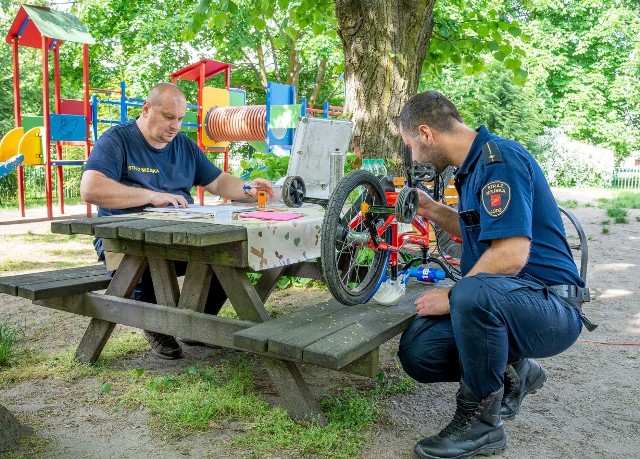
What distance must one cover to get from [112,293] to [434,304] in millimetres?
1700

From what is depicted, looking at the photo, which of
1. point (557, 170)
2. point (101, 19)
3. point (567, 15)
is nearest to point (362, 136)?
point (101, 19)

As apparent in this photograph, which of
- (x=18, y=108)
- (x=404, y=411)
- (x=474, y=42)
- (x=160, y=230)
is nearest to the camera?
(x=160, y=230)

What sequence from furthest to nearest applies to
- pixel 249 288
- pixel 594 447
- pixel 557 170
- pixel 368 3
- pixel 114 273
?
1. pixel 557 170
2. pixel 368 3
3. pixel 114 273
4. pixel 249 288
5. pixel 594 447

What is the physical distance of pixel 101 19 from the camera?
59.3 feet

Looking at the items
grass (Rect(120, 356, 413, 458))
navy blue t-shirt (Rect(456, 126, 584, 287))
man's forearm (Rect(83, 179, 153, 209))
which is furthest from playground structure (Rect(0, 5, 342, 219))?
navy blue t-shirt (Rect(456, 126, 584, 287))

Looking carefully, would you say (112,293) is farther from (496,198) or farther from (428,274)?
(496,198)

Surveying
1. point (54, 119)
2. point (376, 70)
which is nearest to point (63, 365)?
point (376, 70)

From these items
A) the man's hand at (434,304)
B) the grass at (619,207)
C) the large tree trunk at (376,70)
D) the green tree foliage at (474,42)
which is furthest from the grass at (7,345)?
the grass at (619,207)

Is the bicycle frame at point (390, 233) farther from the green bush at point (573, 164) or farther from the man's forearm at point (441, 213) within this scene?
the green bush at point (573, 164)

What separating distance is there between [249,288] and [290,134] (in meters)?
5.94

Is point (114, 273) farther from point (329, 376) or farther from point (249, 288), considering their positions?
point (329, 376)

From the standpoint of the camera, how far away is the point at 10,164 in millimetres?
9750

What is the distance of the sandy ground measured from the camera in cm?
242

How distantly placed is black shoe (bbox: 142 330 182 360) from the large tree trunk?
2.77 metres
